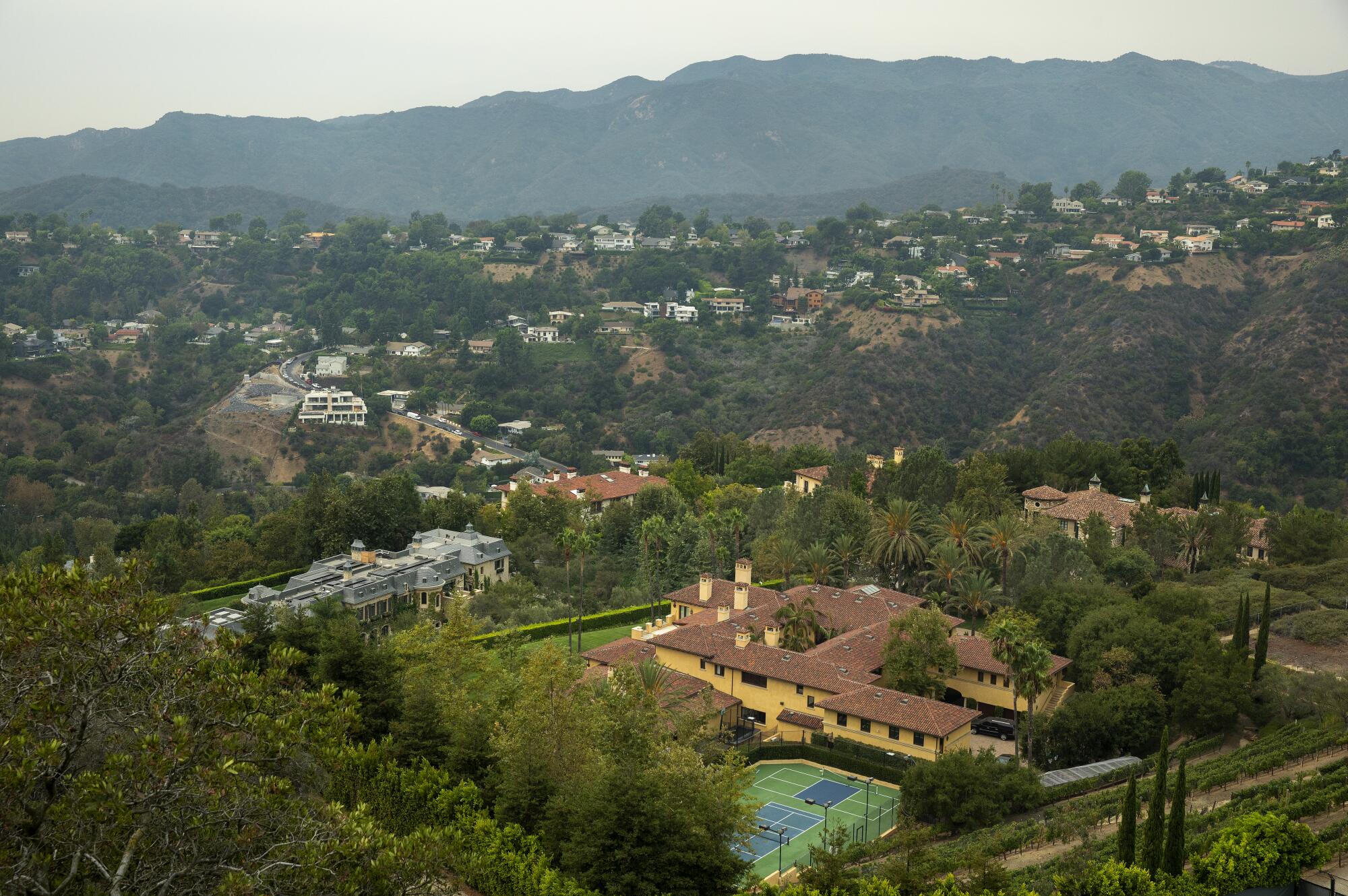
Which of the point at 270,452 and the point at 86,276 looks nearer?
the point at 270,452

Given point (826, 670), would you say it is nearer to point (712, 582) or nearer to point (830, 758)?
point (830, 758)

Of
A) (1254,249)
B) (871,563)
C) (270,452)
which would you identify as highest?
(1254,249)

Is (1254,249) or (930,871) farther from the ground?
(1254,249)

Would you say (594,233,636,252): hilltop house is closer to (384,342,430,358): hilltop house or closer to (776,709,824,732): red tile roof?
(384,342,430,358): hilltop house

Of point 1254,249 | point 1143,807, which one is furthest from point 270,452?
point 1254,249

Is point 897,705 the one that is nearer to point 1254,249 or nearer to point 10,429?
point 10,429

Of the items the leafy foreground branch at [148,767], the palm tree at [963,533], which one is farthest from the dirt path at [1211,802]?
the palm tree at [963,533]

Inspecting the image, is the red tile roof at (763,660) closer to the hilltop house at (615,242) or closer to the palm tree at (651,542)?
the palm tree at (651,542)
